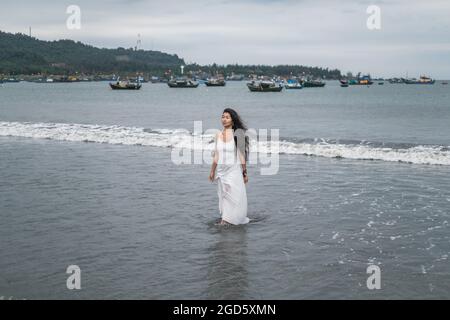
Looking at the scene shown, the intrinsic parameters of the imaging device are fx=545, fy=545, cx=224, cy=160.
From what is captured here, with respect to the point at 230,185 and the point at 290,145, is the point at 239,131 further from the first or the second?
the point at 290,145

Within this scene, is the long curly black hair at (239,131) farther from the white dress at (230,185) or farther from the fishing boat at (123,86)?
the fishing boat at (123,86)

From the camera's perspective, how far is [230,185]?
952 cm

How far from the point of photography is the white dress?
9.43 m

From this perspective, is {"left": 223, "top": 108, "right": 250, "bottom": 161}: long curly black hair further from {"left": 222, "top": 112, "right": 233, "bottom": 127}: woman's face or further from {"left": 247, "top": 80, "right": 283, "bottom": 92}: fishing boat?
{"left": 247, "top": 80, "right": 283, "bottom": 92}: fishing boat

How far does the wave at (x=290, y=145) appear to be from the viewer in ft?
61.5

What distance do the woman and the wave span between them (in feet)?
32.6

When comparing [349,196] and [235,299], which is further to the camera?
[349,196]

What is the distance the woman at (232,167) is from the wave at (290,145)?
391 inches

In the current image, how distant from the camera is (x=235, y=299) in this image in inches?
245

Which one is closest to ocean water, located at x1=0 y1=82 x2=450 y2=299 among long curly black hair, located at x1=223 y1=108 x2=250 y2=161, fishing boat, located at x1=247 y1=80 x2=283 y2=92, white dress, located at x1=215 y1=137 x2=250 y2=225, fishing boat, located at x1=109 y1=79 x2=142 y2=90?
white dress, located at x1=215 y1=137 x2=250 y2=225
